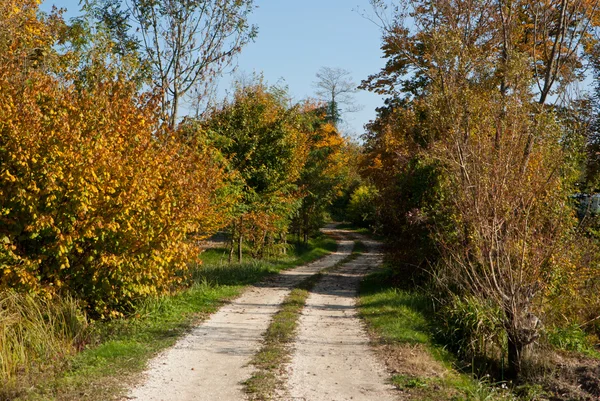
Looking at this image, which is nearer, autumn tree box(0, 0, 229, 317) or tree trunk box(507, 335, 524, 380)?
tree trunk box(507, 335, 524, 380)

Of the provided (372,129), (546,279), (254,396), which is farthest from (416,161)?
(372,129)

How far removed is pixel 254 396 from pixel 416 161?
1071cm

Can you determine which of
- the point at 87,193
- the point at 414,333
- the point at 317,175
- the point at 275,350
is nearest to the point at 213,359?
the point at 275,350

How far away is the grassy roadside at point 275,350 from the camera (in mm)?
7459

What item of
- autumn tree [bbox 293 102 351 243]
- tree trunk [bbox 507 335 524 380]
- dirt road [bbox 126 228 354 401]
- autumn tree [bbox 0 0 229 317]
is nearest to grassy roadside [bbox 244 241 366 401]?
dirt road [bbox 126 228 354 401]

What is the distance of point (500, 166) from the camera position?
30.0ft

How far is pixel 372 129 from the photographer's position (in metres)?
29.6

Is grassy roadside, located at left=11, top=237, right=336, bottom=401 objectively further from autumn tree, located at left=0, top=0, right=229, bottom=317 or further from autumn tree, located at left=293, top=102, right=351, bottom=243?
autumn tree, located at left=293, top=102, right=351, bottom=243

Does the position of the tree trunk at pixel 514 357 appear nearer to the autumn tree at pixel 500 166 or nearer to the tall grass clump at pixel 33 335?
the autumn tree at pixel 500 166

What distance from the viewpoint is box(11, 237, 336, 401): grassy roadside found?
7016 mm

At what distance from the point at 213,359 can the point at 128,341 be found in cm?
163

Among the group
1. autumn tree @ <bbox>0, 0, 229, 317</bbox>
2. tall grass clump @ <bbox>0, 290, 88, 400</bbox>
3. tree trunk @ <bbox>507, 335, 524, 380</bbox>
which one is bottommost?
tree trunk @ <bbox>507, 335, 524, 380</bbox>

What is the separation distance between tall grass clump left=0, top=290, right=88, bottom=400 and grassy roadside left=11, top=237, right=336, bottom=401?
22 centimetres

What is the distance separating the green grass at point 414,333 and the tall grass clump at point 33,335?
4707mm
